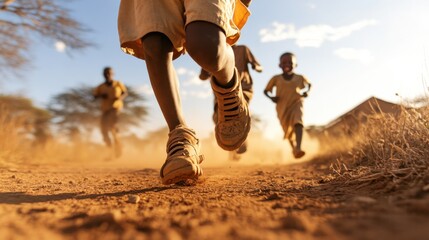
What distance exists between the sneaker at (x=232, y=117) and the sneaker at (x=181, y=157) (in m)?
0.24

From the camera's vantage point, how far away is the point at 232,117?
6.08 feet

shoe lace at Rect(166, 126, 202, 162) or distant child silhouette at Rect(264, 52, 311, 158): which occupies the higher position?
distant child silhouette at Rect(264, 52, 311, 158)

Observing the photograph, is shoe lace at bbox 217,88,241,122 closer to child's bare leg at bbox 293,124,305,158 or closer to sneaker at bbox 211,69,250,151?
sneaker at bbox 211,69,250,151

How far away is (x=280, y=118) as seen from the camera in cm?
549

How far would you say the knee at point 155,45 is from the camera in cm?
165

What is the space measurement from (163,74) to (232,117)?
0.46 m

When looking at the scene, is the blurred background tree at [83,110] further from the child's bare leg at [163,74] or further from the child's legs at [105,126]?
the child's bare leg at [163,74]

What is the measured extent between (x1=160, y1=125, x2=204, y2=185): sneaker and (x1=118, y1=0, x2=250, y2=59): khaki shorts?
0.49m

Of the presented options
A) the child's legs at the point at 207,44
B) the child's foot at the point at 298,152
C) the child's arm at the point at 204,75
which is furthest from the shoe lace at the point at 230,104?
the child's foot at the point at 298,152

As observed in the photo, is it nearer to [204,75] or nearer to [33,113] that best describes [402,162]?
[204,75]

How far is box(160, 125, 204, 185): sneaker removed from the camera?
4.69 ft

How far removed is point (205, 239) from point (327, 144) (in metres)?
6.27

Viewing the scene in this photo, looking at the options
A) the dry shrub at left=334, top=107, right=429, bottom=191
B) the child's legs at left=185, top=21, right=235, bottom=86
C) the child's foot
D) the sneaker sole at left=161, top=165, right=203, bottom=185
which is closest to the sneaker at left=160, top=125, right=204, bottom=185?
the sneaker sole at left=161, top=165, right=203, bottom=185

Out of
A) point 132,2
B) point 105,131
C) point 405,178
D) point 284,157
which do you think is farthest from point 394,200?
point 105,131
